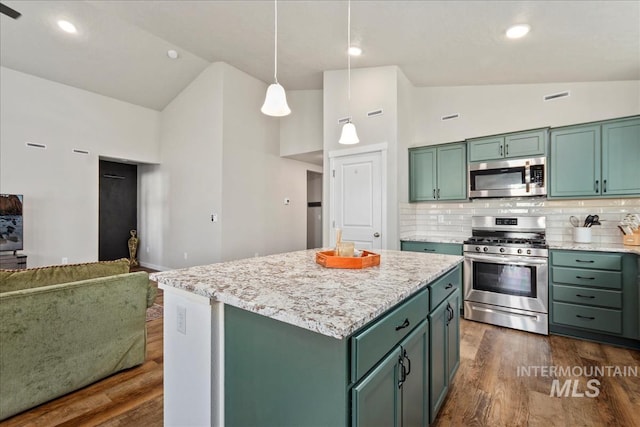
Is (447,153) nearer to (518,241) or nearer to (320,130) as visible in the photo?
(518,241)

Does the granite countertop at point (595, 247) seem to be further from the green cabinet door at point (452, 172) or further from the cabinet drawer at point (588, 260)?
the green cabinet door at point (452, 172)

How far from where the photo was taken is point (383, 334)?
1151mm

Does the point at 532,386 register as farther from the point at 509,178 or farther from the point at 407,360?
the point at 509,178

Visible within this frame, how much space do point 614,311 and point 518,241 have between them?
3.14ft

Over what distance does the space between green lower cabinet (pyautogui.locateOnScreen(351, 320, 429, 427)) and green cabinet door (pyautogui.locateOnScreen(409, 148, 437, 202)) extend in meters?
2.83

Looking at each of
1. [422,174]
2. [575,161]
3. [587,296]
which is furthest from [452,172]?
[587,296]

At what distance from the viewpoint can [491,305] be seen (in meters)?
3.33

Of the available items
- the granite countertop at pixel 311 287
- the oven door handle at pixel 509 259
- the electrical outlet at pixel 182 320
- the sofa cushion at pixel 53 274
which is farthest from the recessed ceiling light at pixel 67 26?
the oven door handle at pixel 509 259

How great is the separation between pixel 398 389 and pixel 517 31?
3117mm

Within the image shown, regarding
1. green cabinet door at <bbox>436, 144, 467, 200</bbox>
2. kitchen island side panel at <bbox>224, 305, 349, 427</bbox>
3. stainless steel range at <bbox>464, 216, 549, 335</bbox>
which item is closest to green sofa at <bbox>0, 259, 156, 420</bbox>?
kitchen island side panel at <bbox>224, 305, 349, 427</bbox>

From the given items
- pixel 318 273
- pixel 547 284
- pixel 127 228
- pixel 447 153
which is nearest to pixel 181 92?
pixel 127 228

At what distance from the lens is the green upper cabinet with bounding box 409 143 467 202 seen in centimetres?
385

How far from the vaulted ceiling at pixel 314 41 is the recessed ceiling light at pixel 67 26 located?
7cm

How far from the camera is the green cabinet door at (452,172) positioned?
3.83 m
